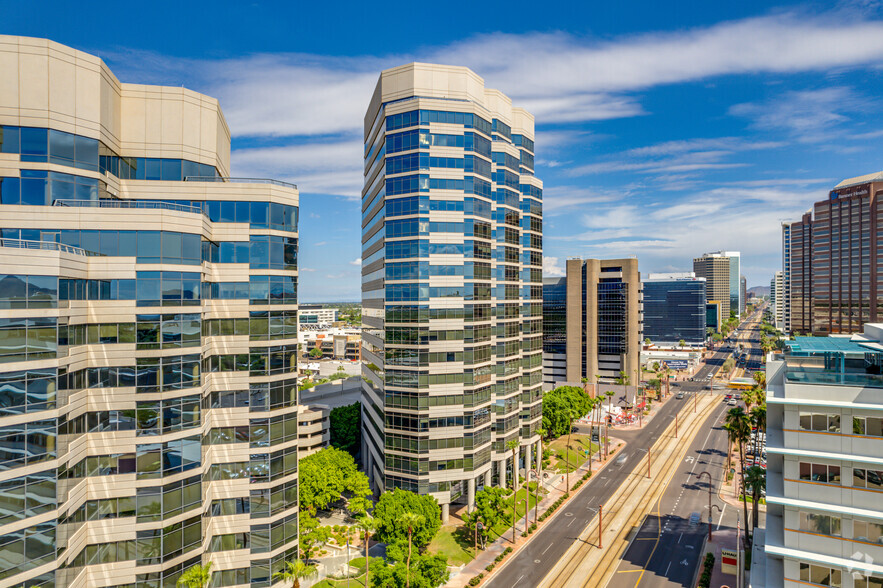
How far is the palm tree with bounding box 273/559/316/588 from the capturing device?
49.4 meters

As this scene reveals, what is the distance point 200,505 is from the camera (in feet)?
148

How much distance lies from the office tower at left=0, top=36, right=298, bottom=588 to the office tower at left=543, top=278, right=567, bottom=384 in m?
132

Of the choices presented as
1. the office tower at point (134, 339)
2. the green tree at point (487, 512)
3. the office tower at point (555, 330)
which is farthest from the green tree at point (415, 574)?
the office tower at point (555, 330)

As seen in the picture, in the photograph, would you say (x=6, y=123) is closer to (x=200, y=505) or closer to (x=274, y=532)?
(x=200, y=505)

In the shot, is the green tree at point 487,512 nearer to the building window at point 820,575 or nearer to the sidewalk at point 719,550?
the sidewalk at point 719,550

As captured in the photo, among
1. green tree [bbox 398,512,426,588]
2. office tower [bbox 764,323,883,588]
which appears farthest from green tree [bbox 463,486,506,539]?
office tower [bbox 764,323,883,588]

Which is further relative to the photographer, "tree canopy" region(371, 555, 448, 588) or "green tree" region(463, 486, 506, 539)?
"green tree" region(463, 486, 506, 539)

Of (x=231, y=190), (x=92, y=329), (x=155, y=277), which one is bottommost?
(x=92, y=329)

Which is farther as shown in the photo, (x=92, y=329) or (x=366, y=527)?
(x=366, y=527)

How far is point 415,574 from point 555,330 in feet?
421

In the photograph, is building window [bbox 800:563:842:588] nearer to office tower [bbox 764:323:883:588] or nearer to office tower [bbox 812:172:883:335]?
office tower [bbox 764:323:883:588]

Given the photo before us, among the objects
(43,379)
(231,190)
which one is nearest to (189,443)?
(43,379)

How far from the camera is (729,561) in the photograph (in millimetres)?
64938

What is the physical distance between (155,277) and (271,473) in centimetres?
2367
